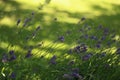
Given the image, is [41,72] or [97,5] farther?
[97,5]

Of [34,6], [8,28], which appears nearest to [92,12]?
[34,6]

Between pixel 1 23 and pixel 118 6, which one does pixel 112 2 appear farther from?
pixel 1 23

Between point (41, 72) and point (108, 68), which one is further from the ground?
point (108, 68)

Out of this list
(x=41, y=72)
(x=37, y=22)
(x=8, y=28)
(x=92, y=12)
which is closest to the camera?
(x=41, y=72)

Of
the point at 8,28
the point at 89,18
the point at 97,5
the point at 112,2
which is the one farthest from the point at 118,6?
the point at 8,28

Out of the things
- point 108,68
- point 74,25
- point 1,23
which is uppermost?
point 108,68

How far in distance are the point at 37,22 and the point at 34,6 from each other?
0.41 meters

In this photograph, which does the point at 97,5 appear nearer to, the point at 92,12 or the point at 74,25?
the point at 92,12

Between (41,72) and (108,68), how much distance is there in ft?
1.96

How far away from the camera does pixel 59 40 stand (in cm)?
264

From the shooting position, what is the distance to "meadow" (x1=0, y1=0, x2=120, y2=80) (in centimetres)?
216

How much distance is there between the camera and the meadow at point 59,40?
216 centimetres

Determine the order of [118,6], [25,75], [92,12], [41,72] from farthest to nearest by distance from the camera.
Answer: [118,6]
[92,12]
[41,72]
[25,75]

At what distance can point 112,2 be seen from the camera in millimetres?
5086
